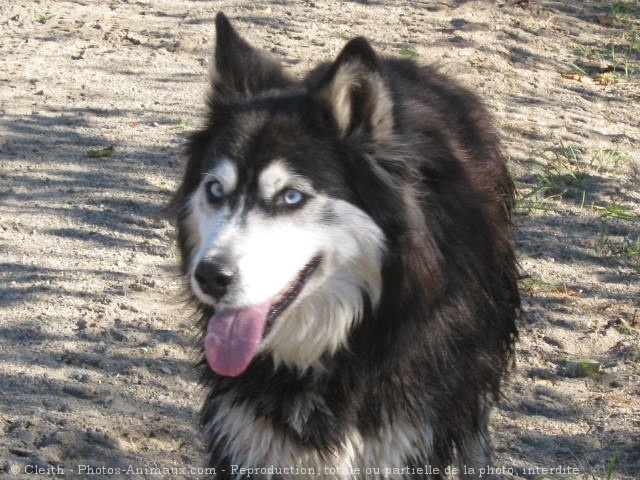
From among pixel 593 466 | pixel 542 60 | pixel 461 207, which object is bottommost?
pixel 593 466

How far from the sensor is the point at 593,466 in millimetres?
3900

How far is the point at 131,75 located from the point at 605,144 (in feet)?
11.9

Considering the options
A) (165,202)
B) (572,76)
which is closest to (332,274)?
(165,202)


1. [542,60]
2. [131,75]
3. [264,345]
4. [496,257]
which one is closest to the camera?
[264,345]

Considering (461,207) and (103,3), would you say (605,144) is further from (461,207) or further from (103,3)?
(103,3)

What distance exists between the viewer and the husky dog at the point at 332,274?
308cm

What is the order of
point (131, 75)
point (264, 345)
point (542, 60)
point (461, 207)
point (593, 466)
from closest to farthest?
1. point (264, 345)
2. point (461, 207)
3. point (593, 466)
4. point (131, 75)
5. point (542, 60)

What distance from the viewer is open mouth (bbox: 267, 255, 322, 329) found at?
121 inches

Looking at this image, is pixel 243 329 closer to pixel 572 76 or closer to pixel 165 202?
pixel 165 202

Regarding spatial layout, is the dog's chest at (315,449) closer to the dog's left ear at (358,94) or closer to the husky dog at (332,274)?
the husky dog at (332,274)

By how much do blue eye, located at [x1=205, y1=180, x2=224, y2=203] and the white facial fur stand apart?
0.03 m

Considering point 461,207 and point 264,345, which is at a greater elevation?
point 461,207

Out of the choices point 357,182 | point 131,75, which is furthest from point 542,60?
point 357,182

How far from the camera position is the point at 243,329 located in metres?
3.07
